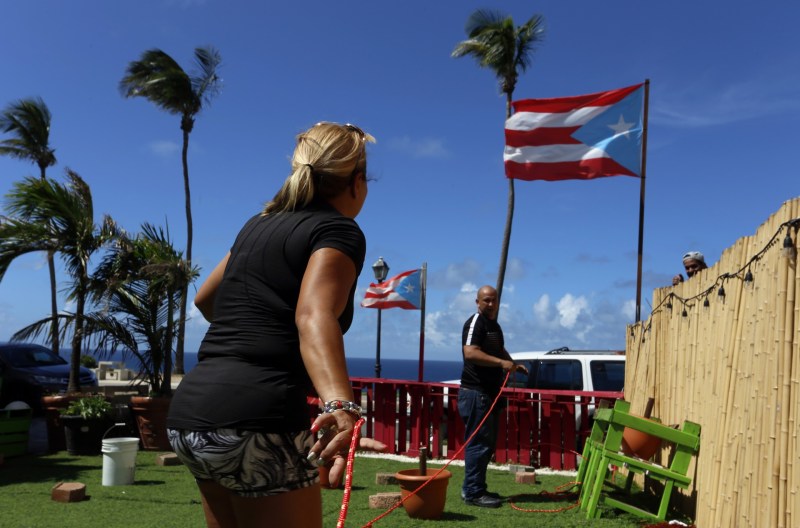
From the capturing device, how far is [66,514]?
19.4ft

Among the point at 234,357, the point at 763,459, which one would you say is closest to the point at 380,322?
the point at 763,459

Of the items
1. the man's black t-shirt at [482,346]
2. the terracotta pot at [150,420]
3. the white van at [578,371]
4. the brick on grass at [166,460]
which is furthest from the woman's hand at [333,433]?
the white van at [578,371]

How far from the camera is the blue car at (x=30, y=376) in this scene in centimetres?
1374

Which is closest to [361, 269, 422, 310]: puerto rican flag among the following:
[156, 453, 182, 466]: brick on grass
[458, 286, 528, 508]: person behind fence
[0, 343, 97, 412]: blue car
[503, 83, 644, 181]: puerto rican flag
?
[503, 83, 644, 181]: puerto rican flag

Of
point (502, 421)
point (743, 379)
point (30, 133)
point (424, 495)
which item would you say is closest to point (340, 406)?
point (743, 379)

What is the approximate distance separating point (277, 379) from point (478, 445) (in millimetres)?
5062

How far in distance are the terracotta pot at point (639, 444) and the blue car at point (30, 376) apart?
1053 centimetres

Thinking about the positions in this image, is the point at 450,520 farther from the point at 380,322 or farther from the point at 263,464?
the point at 380,322

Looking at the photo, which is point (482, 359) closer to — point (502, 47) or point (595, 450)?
point (595, 450)

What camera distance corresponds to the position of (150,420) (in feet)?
32.1

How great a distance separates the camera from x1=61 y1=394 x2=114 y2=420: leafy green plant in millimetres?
9242

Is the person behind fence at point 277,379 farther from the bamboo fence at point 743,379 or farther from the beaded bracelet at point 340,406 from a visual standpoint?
the bamboo fence at point 743,379

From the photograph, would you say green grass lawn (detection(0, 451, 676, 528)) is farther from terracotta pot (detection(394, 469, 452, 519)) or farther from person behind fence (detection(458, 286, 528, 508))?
person behind fence (detection(458, 286, 528, 508))

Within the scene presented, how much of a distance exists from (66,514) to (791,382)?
5.35 metres
